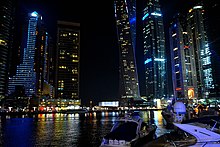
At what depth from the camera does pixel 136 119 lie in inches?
854

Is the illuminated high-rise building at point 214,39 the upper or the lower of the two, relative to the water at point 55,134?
upper

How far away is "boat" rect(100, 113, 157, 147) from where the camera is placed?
16.9 metres

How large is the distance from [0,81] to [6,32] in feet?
153

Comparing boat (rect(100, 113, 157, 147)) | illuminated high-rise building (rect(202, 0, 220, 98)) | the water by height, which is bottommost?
the water

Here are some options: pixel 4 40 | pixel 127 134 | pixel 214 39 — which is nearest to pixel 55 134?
pixel 127 134

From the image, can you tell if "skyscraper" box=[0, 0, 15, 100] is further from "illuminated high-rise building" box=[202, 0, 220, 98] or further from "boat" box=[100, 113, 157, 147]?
"illuminated high-rise building" box=[202, 0, 220, 98]

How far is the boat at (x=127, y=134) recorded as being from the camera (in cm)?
1686

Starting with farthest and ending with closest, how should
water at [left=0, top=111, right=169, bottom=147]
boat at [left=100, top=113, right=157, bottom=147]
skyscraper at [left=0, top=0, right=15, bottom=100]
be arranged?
skyscraper at [left=0, top=0, right=15, bottom=100] < water at [left=0, top=111, right=169, bottom=147] < boat at [left=100, top=113, right=157, bottom=147]

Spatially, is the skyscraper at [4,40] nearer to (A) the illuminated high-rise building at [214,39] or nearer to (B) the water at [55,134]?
(B) the water at [55,134]

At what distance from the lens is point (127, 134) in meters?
19.5

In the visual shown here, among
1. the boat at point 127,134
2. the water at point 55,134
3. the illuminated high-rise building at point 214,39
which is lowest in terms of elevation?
the water at point 55,134

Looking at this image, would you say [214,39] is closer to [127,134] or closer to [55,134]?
[55,134]

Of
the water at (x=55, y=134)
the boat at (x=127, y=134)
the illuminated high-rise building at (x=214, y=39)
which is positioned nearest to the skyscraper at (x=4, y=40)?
the water at (x=55, y=134)

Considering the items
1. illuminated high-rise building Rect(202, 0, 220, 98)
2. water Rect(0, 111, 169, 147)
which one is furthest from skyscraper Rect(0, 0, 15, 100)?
illuminated high-rise building Rect(202, 0, 220, 98)
